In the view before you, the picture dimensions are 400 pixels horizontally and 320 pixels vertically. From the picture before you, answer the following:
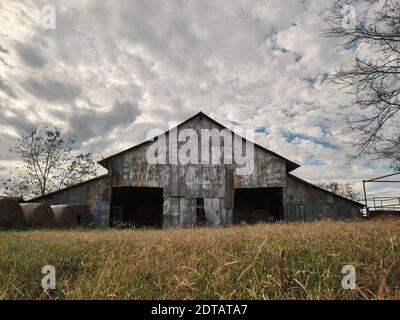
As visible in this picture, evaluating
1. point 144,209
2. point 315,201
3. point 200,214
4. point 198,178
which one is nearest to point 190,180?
point 198,178

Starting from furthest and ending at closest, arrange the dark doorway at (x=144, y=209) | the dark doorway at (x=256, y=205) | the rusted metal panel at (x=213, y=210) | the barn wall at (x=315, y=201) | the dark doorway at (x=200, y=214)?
1. the dark doorway at (x=144, y=209)
2. the dark doorway at (x=256, y=205)
3. the barn wall at (x=315, y=201)
4. the dark doorway at (x=200, y=214)
5. the rusted metal panel at (x=213, y=210)

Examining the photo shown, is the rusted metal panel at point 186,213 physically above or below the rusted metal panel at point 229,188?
below

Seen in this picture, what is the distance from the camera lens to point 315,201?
17.8 metres

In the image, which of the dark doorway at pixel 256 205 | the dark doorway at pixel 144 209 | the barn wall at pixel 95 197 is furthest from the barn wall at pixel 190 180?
the dark doorway at pixel 144 209

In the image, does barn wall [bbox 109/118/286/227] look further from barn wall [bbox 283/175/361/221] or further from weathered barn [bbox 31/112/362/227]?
barn wall [bbox 283/175/361/221]

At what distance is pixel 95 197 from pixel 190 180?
5.73 meters

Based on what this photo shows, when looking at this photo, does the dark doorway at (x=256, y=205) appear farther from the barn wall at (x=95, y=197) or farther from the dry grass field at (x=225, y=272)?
the dry grass field at (x=225, y=272)

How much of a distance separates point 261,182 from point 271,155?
173 centimetres

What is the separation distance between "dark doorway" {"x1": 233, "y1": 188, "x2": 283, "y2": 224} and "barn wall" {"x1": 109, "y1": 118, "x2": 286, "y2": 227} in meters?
3.61

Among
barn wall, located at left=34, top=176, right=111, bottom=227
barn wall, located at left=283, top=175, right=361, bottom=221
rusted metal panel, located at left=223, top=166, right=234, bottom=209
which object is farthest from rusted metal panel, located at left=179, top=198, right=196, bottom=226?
barn wall, located at left=283, top=175, right=361, bottom=221

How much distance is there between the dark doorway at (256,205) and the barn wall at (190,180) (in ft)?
11.8

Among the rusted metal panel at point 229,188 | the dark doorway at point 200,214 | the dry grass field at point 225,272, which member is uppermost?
the rusted metal panel at point 229,188

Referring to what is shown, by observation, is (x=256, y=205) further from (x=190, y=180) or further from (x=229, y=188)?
(x=190, y=180)

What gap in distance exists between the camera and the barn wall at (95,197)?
17.0 metres
